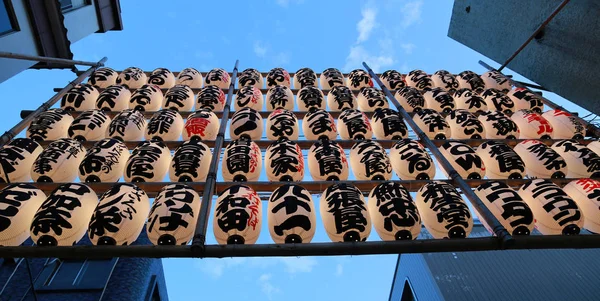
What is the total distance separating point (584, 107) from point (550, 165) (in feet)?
13.6

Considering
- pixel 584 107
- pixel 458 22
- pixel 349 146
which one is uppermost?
pixel 458 22

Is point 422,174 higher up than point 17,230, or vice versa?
point 422,174

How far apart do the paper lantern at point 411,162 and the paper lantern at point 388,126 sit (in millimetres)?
772

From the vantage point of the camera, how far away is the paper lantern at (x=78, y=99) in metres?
7.67

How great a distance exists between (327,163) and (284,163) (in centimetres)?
67

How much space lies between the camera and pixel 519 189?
223 inches

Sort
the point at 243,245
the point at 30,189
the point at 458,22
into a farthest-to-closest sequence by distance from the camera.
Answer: the point at 458,22, the point at 30,189, the point at 243,245

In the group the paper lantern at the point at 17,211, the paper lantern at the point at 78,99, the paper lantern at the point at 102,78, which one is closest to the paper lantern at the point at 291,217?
the paper lantern at the point at 17,211

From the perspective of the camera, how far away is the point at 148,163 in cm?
557

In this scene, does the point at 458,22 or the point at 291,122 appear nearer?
the point at 291,122

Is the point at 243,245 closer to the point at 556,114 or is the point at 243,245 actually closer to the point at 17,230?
the point at 17,230

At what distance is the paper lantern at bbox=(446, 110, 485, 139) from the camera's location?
7.04 metres

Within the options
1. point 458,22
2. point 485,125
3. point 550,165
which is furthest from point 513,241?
point 458,22

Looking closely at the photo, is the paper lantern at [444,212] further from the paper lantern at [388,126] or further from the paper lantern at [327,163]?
the paper lantern at [388,126]
